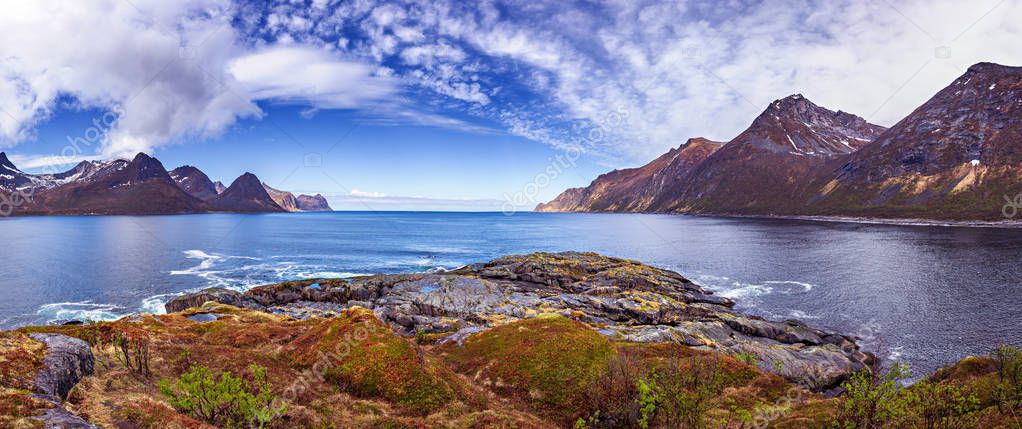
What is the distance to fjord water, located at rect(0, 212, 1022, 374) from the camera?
53250 millimetres

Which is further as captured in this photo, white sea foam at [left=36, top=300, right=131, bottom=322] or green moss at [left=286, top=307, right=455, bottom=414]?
white sea foam at [left=36, top=300, right=131, bottom=322]

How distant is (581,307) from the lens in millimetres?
58125

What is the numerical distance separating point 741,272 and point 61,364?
104828mm

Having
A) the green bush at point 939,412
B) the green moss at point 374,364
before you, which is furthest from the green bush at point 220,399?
the green bush at point 939,412

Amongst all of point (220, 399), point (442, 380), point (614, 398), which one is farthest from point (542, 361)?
point (220, 399)

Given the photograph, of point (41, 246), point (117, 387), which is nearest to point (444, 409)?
point (117, 387)

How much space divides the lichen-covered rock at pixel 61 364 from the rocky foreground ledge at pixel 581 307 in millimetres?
22850

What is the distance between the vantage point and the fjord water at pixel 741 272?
5325 centimetres

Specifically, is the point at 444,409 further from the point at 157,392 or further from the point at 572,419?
the point at 157,392

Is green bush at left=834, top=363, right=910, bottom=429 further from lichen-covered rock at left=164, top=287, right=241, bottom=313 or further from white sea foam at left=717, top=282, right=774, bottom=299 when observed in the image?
lichen-covered rock at left=164, top=287, right=241, bottom=313

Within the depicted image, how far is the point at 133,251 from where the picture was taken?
381 feet

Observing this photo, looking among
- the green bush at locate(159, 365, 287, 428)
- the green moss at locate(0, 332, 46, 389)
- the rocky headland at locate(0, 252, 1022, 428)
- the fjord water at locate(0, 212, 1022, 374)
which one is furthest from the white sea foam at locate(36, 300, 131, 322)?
the green bush at locate(159, 365, 287, 428)

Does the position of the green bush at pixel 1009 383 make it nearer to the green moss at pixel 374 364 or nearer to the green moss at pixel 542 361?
the green moss at pixel 542 361

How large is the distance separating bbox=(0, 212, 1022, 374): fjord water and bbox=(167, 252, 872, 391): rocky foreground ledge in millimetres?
8708
